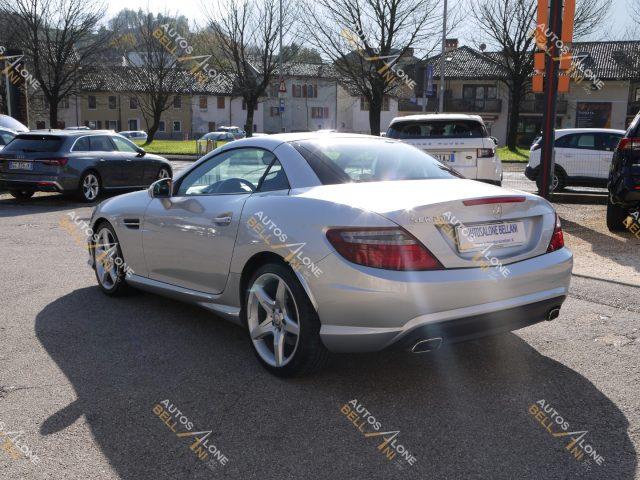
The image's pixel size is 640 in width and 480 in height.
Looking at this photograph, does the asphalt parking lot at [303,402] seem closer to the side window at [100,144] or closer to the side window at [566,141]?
the side window at [100,144]

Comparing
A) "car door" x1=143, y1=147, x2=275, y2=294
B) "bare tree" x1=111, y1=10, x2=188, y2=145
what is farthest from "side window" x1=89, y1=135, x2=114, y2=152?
"bare tree" x1=111, y1=10, x2=188, y2=145

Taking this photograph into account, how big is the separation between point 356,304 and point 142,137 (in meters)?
63.8

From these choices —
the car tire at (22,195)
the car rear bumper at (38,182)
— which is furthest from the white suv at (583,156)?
the car tire at (22,195)

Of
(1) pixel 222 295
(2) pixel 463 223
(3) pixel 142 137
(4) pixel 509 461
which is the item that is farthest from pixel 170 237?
(3) pixel 142 137

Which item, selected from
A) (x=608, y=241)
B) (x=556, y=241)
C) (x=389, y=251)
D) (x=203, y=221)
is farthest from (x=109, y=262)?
(x=608, y=241)

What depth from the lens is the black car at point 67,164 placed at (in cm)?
1341

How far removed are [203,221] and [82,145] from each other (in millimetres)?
10625

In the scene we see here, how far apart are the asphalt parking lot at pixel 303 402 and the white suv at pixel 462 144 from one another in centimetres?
624

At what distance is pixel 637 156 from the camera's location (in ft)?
27.7

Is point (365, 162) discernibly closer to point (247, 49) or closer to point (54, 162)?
point (54, 162)

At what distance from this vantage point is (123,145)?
15016mm

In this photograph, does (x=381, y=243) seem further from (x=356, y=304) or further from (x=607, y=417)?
(x=607, y=417)

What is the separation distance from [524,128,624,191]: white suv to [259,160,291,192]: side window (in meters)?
12.7

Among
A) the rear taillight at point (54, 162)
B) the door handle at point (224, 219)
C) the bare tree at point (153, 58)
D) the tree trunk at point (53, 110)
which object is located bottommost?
the rear taillight at point (54, 162)
